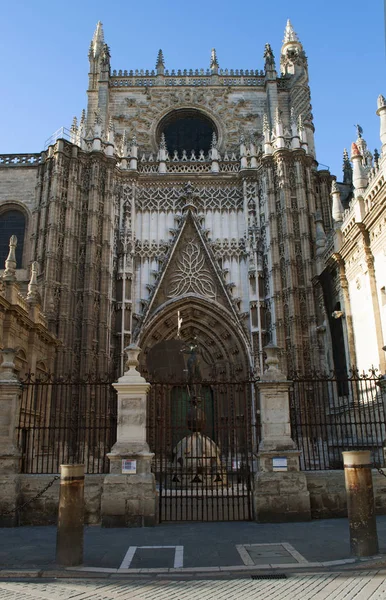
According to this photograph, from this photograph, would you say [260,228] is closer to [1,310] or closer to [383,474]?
[1,310]

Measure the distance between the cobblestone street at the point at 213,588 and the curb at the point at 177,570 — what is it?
180 mm

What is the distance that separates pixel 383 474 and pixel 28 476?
707 centimetres

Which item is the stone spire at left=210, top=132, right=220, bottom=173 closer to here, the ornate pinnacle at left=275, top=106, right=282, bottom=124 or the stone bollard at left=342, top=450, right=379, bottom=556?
the ornate pinnacle at left=275, top=106, right=282, bottom=124

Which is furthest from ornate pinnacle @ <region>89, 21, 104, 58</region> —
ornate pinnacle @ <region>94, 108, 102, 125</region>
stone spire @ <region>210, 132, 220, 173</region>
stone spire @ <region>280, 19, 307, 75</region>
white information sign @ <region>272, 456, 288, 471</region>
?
white information sign @ <region>272, 456, 288, 471</region>

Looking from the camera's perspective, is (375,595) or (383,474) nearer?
(375,595)

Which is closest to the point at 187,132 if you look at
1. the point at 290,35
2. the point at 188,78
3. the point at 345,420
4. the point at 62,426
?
the point at 188,78

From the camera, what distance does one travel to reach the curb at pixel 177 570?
19.7 ft

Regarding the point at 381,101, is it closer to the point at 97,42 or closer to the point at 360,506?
the point at 360,506

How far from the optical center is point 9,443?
10195mm

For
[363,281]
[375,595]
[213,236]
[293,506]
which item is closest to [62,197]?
[213,236]

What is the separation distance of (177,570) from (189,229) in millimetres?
20092

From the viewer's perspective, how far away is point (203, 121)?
28469mm

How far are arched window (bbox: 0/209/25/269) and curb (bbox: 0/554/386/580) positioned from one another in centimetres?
1961

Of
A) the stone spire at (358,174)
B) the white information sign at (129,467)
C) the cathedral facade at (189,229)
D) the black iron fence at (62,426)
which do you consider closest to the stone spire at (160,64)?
the cathedral facade at (189,229)
